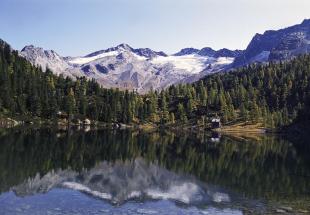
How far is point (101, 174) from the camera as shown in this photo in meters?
85.1

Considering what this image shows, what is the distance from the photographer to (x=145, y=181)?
7981cm

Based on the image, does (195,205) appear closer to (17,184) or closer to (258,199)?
(258,199)

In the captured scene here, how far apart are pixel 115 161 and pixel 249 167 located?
30.1 meters

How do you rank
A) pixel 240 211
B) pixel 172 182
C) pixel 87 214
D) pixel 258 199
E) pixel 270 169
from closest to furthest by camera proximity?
pixel 87 214
pixel 240 211
pixel 258 199
pixel 172 182
pixel 270 169

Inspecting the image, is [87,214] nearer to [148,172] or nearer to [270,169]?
[148,172]

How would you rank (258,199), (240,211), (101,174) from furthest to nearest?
(101,174)
(258,199)
(240,211)

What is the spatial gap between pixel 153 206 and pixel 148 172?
32613 mm

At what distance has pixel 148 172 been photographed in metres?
90.4

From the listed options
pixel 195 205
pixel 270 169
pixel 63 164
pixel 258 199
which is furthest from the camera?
pixel 270 169

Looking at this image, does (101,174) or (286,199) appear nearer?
(286,199)

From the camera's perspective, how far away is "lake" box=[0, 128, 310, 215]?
5684 centimetres

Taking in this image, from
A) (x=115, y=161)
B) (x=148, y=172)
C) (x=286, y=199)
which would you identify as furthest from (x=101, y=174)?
(x=286, y=199)

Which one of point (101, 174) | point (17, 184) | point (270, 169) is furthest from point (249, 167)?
point (17, 184)

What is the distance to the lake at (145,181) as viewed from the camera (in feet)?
186
